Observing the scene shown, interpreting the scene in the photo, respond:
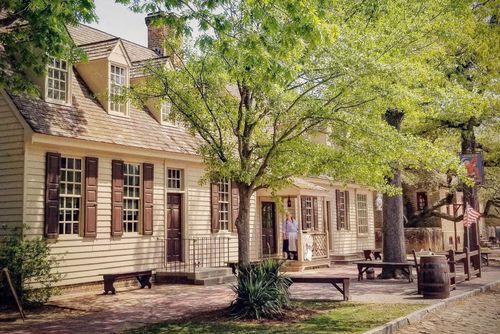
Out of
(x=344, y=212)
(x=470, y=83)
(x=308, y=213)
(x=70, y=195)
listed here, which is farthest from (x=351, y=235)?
(x=70, y=195)

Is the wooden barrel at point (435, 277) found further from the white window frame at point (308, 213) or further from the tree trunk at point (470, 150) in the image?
the white window frame at point (308, 213)

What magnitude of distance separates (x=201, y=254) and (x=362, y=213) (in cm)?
1366

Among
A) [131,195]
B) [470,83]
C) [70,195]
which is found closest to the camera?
[70,195]

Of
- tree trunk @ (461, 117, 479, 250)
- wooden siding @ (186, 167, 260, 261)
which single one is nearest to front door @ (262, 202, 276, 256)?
wooden siding @ (186, 167, 260, 261)

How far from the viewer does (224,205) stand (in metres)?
19.4

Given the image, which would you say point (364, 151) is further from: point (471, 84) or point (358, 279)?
point (471, 84)

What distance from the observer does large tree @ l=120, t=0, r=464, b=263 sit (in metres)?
9.62

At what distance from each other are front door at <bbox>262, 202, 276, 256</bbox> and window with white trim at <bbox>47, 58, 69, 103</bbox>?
33.2 feet

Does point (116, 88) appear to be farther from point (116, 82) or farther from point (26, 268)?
point (26, 268)

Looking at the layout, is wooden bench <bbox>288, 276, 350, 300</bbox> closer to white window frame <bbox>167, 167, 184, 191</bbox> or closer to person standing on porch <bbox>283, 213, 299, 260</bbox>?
white window frame <bbox>167, 167, 184, 191</bbox>

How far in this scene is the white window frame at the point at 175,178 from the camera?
17.2m

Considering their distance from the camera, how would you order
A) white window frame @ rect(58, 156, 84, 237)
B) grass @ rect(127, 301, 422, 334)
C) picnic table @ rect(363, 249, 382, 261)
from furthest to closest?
picnic table @ rect(363, 249, 382, 261) < white window frame @ rect(58, 156, 84, 237) < grass @ rect(127, 301, 422, 334)

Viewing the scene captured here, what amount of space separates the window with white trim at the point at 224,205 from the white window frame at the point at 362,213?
1103cm

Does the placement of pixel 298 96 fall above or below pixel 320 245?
above
